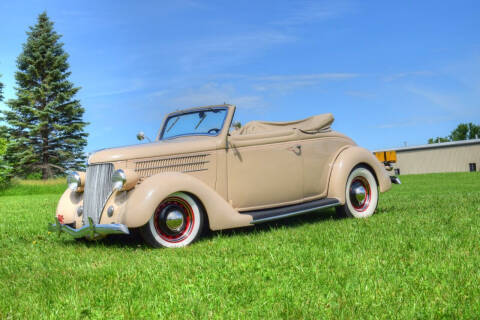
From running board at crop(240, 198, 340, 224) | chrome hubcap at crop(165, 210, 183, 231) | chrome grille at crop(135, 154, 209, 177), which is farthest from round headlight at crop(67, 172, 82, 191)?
running board at crop(240, 198, 340, 224)

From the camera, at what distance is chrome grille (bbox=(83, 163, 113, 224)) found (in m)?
5.50

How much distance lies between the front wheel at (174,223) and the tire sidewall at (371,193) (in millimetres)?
2771

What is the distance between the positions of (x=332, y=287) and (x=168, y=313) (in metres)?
1.24

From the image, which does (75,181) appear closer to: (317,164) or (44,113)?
(317,164)

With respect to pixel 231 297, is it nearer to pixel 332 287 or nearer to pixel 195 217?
pixel 332 287

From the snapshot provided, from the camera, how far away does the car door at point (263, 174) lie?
19.8 ft

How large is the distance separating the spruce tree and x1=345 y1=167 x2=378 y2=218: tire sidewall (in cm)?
3239

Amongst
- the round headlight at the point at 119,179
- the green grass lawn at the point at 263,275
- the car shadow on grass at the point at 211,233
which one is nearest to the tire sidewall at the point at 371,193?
the car shadow on grass at the point at 211,233

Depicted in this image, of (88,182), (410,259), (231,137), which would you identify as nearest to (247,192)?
(231,137)

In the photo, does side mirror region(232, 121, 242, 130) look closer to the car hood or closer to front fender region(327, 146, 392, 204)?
the car hood

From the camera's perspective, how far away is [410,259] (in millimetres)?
4121

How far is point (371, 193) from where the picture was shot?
7453 millimetres

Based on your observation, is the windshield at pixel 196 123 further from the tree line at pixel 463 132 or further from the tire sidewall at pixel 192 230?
the tree line at pixel 463 132

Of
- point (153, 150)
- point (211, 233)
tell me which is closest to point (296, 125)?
point (211, 233)
